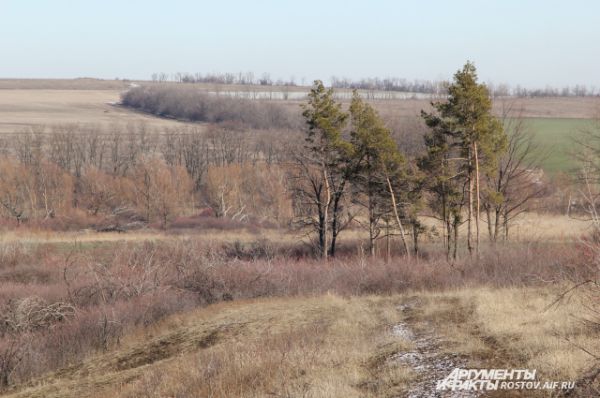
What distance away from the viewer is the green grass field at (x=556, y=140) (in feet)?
205

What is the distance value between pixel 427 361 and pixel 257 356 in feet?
10.5

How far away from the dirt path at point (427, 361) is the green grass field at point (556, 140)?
4185cm

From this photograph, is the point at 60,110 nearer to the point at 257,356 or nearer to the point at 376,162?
the point at 376,162

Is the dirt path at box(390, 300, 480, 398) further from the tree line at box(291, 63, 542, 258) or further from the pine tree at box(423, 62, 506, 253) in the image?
the tree line at box(291, 63, 542, 258)

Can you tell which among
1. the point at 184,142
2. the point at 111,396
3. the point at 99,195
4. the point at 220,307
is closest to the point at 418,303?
the point at 220,307

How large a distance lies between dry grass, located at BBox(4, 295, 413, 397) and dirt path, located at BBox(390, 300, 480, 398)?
0.85 feet

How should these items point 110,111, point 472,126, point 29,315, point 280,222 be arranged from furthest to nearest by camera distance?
point 110,111 → point 280,222 → point 472,126 → point 29,315

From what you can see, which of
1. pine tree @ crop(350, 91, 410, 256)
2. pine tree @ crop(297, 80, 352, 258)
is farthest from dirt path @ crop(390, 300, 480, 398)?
pine tree @ crop(297, 80, 352, 258)

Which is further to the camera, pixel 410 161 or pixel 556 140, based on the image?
pixel 556 140

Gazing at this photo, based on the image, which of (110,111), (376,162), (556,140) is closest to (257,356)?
(376,162)

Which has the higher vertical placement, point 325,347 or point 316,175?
point 316,175

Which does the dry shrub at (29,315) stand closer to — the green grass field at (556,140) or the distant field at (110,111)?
the green grass field at (556,140)

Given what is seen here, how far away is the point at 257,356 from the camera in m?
11.7

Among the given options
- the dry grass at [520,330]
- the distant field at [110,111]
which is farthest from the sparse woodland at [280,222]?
the distant field at [110,111]
